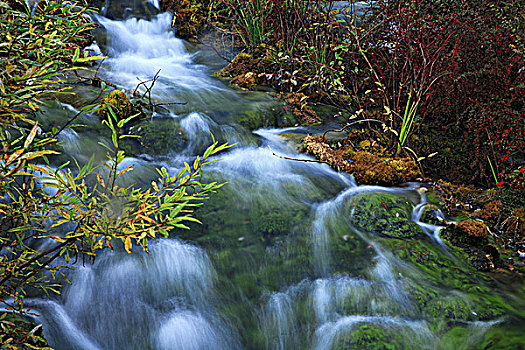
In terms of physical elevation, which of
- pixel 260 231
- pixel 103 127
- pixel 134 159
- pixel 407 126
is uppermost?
pixel 407 126

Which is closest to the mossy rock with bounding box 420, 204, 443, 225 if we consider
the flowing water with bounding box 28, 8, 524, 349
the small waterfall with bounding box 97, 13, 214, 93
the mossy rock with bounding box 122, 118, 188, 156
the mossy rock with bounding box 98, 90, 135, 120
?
the flowing water with bounding box 28, 8, 524, 349

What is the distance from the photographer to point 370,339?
2.28 m

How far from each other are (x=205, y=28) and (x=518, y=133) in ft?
22.8

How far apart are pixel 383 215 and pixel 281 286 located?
3.97 ft

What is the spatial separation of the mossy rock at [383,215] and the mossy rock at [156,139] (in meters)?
2.24

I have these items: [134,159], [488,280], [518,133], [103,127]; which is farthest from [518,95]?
[103,127]

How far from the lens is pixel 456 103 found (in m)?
4.48

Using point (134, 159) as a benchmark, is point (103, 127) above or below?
above

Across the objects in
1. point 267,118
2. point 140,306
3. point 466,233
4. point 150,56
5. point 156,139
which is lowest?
point 140,306

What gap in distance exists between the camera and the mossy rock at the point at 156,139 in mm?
4016

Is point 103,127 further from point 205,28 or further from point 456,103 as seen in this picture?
point 205,28

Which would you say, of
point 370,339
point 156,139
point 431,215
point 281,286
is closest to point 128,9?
point 156,139

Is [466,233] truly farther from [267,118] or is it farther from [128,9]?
[128,9]

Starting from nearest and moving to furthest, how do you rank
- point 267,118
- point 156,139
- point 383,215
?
point 383,215 → point 156,139 → point 267,118
